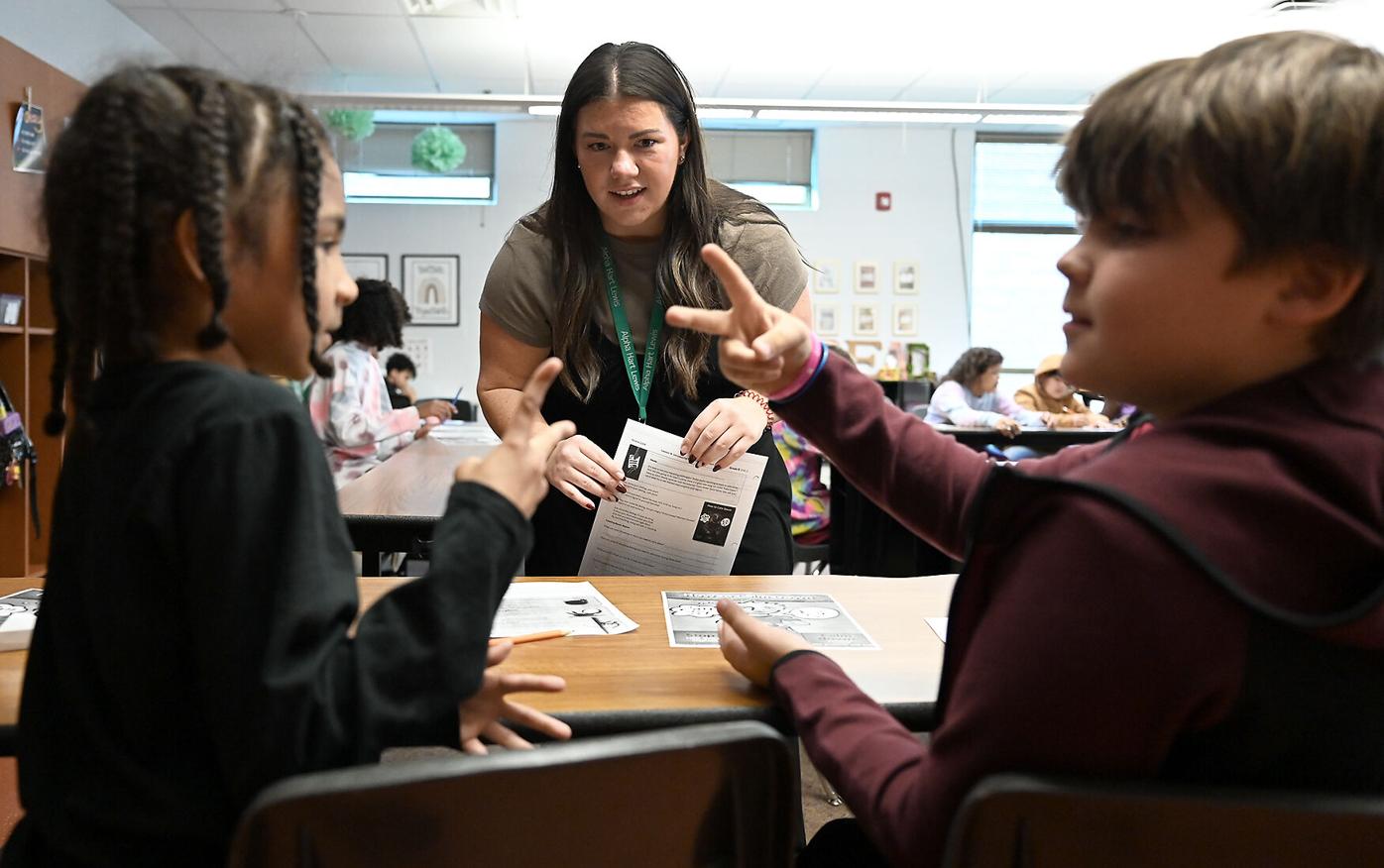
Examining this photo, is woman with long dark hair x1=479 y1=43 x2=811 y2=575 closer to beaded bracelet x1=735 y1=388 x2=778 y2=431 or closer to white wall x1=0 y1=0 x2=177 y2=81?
beaded bracelet x1=735 y1=388 x2=778 y2=431

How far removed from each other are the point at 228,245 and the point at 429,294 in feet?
26.1

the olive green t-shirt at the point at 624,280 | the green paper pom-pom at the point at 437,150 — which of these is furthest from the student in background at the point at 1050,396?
the olive green t-shirt at the point at 624,280

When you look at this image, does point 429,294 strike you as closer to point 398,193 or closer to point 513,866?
point 398,193

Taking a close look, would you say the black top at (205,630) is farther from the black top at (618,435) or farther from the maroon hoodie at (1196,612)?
the black top at (618,435)

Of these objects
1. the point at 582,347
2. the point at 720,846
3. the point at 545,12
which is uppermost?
the point at 545,12

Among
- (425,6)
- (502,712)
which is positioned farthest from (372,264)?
(502,712)

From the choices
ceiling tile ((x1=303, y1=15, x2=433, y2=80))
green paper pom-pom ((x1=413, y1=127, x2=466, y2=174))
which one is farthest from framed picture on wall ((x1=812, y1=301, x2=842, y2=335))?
ceiling tile ((x1=303, y1=15, x2=433, y2=80))

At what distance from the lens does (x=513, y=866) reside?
2.15 feet

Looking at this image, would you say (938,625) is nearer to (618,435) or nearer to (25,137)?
(618,435)

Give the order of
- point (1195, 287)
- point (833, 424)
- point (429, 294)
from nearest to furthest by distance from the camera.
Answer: point (1195, 287) < point (833, 424) < point (429, 294)

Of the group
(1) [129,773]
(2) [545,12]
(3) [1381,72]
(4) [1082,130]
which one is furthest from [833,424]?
(2) [545,12]

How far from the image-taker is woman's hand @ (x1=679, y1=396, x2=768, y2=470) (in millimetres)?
1513

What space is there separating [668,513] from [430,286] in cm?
726

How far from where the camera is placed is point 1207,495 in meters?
0.63
